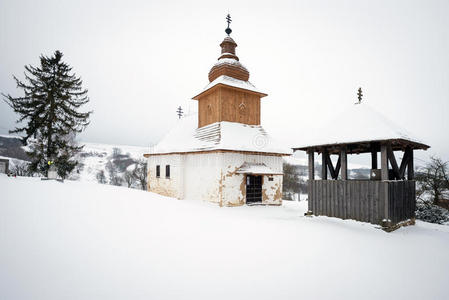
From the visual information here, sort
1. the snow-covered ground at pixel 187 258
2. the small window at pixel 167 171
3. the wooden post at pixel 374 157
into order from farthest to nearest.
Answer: the small window at pixel 167 171 < the wooden post at pixel 374 157 < the snow-covered ground at pixel 187 258

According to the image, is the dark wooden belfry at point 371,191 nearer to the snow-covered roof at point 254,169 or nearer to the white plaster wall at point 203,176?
the snow-covered roof at point 254,169

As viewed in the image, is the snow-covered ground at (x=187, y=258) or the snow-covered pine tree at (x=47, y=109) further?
the snow-covered pine tree at (x=47, y=109)

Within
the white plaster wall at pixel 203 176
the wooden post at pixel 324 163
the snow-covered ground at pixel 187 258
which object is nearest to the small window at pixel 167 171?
the white plaster wall at pixel 203 176

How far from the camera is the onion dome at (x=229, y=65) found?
16.5m

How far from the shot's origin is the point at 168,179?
669 inches

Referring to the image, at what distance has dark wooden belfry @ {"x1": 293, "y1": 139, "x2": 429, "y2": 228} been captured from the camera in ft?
27.2

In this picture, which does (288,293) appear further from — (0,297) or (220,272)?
(0,297)

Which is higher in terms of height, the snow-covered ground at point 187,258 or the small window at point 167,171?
the small window at point 167,171

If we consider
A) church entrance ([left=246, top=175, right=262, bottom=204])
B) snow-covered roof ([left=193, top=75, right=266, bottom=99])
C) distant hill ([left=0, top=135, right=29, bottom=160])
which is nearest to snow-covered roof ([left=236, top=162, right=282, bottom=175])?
church entrance ([left=246, top=175, right=262, bottom=204])

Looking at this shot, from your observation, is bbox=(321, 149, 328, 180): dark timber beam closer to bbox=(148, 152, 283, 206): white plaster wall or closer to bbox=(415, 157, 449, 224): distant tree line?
bbox=(148, 152, 283, 206): white plaster wall

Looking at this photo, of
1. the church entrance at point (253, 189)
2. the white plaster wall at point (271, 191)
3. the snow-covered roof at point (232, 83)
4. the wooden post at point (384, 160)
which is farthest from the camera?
the snow-covered roof at point (232, 83)

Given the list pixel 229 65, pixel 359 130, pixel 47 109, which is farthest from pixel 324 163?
pixel 47 109

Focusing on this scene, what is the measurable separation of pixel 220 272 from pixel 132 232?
2.83m

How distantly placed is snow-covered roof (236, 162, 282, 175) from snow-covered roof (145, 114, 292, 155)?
107 centimetres
